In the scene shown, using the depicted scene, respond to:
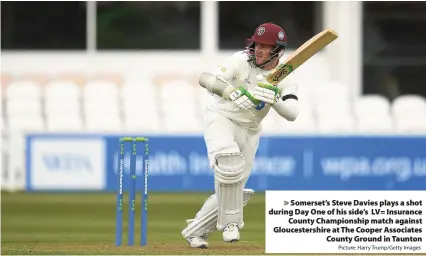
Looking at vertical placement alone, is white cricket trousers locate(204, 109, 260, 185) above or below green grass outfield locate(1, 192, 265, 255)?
above

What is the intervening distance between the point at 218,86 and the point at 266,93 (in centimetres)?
30

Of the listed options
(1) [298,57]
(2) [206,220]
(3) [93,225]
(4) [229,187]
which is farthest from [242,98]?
(3) [93,225]

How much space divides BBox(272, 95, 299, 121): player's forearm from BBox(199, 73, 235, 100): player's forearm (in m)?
0.28

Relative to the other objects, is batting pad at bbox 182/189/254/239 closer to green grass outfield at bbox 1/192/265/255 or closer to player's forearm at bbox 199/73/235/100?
green grass outfield at bbox 1/192/265/255

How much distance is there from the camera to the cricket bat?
7.63 m

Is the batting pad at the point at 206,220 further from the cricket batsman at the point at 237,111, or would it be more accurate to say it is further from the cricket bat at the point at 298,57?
the cricket bat at the point at 298,57

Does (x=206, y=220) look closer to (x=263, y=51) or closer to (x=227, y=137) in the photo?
(x=227, y=137)

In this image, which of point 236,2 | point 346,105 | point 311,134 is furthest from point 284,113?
point 236,2

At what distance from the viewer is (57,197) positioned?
41.9ft

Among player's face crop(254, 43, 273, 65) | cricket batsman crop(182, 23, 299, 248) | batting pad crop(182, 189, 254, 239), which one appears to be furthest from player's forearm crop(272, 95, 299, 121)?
batting pad crop(182, 189, 254, 239)

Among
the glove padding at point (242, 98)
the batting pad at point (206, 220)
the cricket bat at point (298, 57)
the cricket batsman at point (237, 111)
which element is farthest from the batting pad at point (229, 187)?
the cricket bat at point (298, 57)

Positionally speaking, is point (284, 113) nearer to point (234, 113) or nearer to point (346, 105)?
point (234, 113)

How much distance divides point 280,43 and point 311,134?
5466mm

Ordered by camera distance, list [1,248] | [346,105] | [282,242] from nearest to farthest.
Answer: [282,242] < [1,248] < [346,105]
